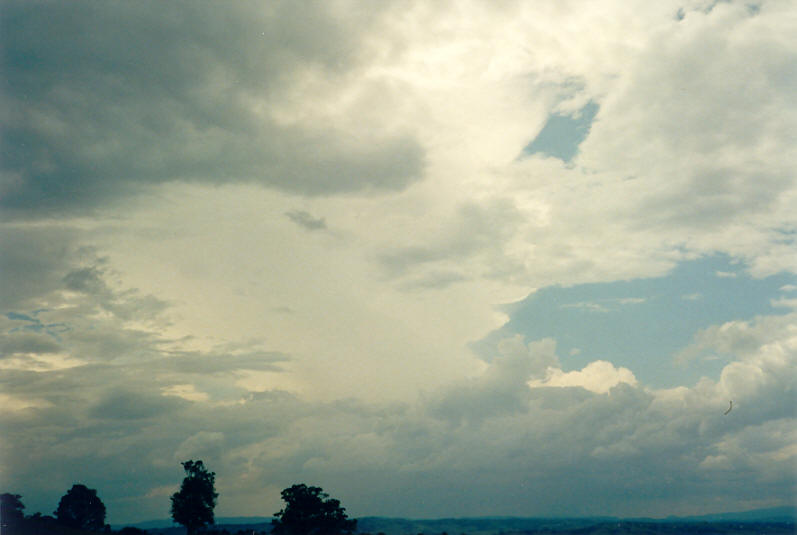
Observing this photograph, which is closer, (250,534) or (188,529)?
(250,534)

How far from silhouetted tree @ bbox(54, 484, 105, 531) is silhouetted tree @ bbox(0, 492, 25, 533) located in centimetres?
1530

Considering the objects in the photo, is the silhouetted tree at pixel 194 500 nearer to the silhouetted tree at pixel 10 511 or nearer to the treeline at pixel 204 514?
the treeline at pixel 204 514

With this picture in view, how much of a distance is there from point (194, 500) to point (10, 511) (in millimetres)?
36993

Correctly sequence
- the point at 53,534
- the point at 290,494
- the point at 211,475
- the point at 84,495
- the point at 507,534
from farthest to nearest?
the point at 507,534
the point at 84,495
the point at 211,475
the point at 290,494
the point at 53,534

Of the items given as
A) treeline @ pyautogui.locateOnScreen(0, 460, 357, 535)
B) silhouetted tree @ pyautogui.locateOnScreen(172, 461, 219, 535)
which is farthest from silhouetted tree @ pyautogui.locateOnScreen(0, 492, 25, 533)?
silhouetted tree @ pyautogui.locateOnScreen(172, 461, 219, 535)

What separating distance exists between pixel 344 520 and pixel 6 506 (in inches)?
2781

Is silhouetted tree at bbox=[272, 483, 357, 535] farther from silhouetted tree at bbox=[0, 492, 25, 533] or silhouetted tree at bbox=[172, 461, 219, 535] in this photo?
silhouetted tree at bbox=[0, 492, 25, 533]

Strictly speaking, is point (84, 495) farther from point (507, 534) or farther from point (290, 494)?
point (507, 534)

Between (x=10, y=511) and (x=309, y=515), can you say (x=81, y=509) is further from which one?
(x=309, y=515)

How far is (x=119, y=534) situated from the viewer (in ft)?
352

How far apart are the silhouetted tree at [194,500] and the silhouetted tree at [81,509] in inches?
1449

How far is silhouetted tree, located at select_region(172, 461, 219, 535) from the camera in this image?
122125 mm

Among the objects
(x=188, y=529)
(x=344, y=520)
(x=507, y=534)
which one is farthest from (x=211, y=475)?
(x=507, y=534)

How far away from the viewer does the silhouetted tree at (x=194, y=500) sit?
122 meters
